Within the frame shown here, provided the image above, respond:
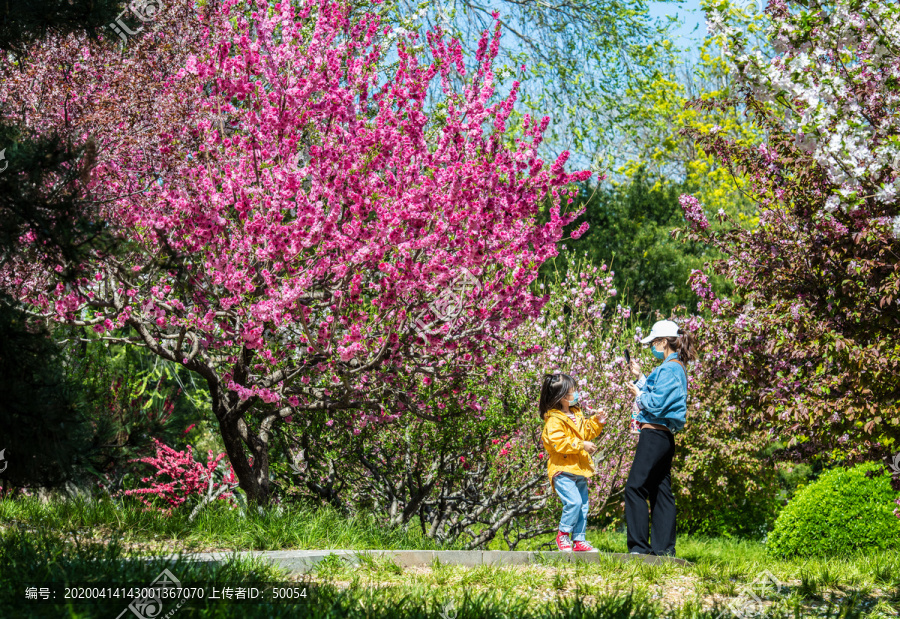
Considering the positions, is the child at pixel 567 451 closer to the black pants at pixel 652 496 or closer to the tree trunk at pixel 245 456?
the black pants at pixel 652 496

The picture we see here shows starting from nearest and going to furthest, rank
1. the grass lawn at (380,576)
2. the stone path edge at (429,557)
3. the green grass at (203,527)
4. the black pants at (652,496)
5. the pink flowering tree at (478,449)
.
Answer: the grass lawn at (380,576) → the stone path edge at (429,557) → the green grass at (203,527) → the black pants at (652,496) → the pink flowering tree at (478,449)

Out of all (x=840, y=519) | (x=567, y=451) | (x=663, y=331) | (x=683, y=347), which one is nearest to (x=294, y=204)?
(x=567, y=451)

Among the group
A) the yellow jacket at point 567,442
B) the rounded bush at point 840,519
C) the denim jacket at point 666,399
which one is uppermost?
the denim jacket at point 666,399

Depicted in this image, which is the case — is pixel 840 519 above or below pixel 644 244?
below

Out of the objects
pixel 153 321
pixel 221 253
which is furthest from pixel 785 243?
pixel 153 321

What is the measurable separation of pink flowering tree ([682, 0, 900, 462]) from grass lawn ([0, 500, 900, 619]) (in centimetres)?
102

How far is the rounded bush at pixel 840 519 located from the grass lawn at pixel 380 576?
6.87 feet

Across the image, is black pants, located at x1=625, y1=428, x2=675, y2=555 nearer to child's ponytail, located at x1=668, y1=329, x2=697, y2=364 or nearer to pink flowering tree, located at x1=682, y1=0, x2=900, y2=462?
child's ponytail, located at x1=668, y1=329, x2=697, y2=364

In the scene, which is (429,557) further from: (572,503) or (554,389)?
(554,389)

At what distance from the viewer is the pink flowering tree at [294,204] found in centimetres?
527

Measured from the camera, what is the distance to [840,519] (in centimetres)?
848

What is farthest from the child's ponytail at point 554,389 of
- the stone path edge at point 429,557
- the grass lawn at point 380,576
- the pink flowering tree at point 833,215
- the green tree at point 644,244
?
the green tree at point 644,244

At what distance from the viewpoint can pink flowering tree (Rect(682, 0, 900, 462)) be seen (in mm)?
4535

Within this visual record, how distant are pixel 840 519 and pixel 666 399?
4.43 metres
